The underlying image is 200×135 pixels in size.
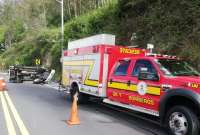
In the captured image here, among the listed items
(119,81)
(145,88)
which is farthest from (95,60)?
(145,88)

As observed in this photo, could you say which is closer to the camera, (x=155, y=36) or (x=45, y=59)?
(x=155, y=36)

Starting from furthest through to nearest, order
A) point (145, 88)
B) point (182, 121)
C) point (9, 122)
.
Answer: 1. point (9, 122)
2. point (145, 88)
3. point (182, 121)

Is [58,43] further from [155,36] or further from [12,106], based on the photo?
[12,106]

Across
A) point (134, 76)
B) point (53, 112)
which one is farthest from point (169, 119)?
point (53, 112)

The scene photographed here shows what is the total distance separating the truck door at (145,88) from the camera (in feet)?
29.4

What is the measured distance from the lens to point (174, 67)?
376 inches

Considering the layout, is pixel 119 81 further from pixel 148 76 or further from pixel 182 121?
pixel 182 121

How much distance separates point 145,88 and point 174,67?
3.27 feet

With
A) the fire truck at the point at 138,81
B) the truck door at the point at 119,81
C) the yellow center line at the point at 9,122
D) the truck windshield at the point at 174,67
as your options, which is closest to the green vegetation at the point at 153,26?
the fire truck at the point at 138,81

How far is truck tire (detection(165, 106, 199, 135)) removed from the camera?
25.2 feet

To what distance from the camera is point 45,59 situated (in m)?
47.9

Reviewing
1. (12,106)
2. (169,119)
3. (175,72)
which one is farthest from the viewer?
(12,106)

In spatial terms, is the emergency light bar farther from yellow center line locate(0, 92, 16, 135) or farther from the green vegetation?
the green vegetation

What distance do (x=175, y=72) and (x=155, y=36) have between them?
10.9 meters
